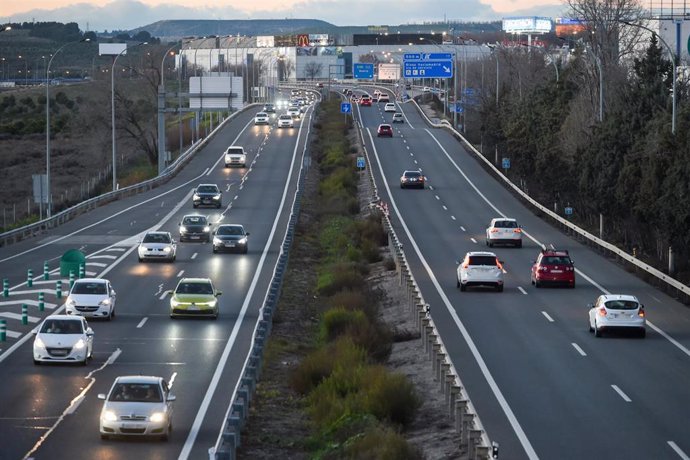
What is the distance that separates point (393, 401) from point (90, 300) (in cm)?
1403

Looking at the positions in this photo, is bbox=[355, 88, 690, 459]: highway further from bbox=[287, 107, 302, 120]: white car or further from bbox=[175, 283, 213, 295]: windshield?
bbox=[287, 107, 302, 120]: white car

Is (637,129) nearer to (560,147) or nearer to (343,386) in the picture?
(560,147)

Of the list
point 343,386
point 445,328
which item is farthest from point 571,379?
point 445,328

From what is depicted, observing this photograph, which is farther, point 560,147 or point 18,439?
point 560,147

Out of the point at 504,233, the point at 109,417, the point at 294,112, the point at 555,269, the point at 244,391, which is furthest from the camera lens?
the point at 294,112

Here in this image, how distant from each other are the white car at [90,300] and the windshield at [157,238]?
13.1 m

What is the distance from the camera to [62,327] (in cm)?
2816

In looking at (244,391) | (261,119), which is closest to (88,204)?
(244,391)

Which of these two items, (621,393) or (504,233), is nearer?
(621,393)

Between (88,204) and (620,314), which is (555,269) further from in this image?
(88,204)

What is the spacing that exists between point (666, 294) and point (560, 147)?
30.8 meters

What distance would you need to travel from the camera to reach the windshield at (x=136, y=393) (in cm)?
2098

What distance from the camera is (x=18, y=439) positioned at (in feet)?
68.7

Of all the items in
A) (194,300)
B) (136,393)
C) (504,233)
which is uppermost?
(136,393)
